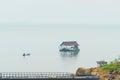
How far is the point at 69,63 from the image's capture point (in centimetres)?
15825


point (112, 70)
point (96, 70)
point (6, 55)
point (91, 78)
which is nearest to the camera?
point (91, 78)

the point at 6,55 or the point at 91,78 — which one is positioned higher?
the point at 6,55

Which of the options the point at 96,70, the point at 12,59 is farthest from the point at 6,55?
the point at 96,70

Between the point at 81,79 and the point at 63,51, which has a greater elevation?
the point at 63,51

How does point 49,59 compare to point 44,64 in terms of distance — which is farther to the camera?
point 49,59

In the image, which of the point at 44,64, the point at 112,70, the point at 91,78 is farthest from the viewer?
the point at 44,64

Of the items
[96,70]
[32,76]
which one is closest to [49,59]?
[96,70]

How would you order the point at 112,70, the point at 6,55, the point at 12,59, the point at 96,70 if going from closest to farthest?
the point at 112,70 < the point at 96,70 < the point at 12,59 < the point at 6,55

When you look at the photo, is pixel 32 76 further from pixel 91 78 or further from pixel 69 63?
pixel 69 63

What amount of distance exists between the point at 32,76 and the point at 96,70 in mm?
15935

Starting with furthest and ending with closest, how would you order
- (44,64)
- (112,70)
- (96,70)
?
(44,64) < (96,70) < (112,70)

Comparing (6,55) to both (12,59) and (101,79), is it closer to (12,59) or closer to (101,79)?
(12,59)

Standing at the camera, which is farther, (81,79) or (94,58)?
(94,58)

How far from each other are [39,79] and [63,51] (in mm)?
121652
